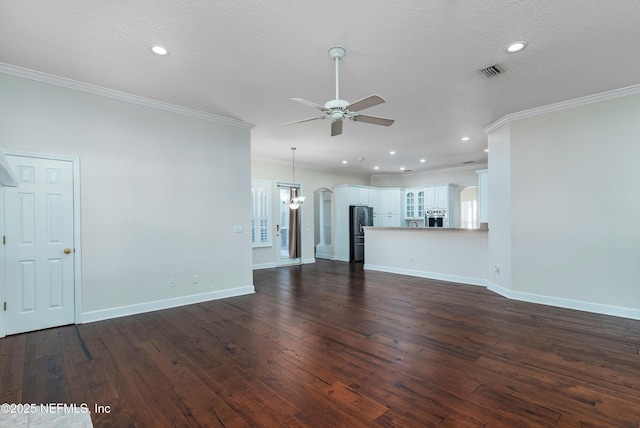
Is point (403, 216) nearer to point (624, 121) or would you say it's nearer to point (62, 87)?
point (624, 121)

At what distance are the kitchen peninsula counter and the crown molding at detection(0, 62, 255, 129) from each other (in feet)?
13.9

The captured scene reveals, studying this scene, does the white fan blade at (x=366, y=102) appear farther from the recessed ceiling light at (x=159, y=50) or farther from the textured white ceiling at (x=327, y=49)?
the recessed ceiling light at (x=159, y=50)

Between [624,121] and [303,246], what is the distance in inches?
276

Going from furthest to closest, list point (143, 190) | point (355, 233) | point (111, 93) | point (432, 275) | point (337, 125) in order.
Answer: point (355, 233), point (432, 275), point (143, 190), point (111, 93), point (337, 125)

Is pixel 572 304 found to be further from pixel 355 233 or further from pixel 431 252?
pixel 355 233

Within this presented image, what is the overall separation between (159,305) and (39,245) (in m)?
1.57

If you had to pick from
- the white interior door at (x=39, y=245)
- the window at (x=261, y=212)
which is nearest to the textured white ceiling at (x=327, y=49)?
the white interior door at (x=39, y=245)

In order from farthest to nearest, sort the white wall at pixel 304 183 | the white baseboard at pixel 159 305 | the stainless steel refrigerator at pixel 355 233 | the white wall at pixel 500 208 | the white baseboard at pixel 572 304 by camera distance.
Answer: the stainless steel refrigerator at pixel 355 233, the white wall at pixel 304 183, the white wall at pixel 500 208, the white baseboard at pixel 572 304, the white baseboard at pixel 159 305

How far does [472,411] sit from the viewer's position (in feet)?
6.57

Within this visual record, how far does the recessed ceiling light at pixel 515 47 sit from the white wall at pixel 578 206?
2.16 meters

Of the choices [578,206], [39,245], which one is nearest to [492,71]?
[578,206]

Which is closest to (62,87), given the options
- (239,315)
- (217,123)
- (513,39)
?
(217,123)

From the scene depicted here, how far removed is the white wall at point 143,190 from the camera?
11.7ft

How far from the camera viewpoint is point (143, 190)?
4.18m
